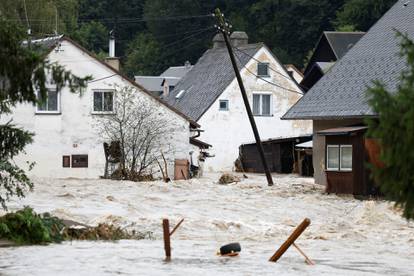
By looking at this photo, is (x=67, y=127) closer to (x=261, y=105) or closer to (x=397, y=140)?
(x=261, y=105)

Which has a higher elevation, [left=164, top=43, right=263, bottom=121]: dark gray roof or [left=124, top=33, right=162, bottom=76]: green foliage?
[left=124, top=33, right=162, bottom=76]: green foliage

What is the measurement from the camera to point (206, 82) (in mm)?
73812

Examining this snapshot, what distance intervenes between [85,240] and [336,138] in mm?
15920

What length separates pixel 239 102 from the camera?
70.1 metres

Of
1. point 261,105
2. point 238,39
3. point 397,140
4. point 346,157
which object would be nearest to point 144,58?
point 238,39

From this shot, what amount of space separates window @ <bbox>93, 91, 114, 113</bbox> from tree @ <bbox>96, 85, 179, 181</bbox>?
0.38 metres

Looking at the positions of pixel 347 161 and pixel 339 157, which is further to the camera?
pixel 339 157

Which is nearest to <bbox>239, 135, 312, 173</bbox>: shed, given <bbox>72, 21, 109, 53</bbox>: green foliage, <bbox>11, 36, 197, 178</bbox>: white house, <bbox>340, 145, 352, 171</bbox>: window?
<bbox>11, 36, 197, 178</bbox>: white house

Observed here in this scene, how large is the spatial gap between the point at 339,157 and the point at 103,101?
1539 cm

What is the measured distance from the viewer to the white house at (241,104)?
2721 inches

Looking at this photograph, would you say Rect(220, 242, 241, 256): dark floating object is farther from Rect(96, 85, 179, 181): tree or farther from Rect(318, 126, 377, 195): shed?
Rect(96, 85, 179, 181): tree

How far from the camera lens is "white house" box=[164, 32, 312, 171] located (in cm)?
6912

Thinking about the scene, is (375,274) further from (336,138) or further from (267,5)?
(267,5)

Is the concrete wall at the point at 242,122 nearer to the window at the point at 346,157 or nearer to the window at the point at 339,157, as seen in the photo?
the window at the point at 339,157
